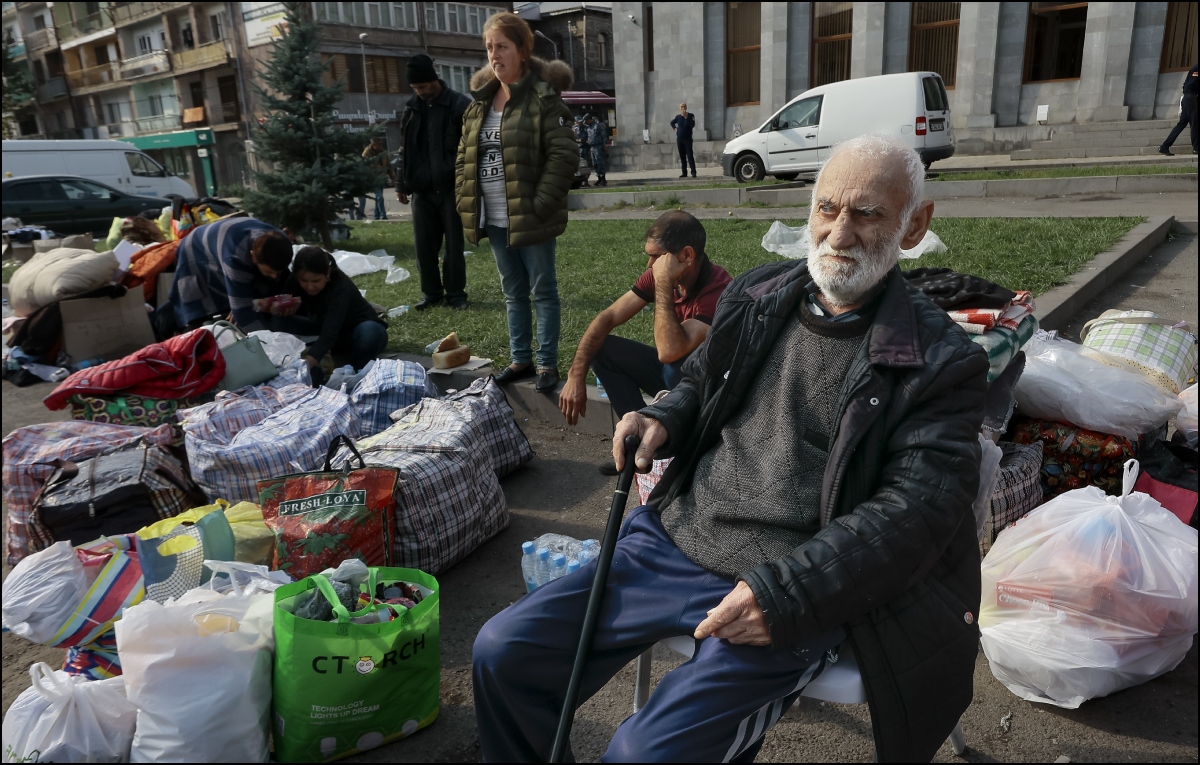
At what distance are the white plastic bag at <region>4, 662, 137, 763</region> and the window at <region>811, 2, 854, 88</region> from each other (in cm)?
2340

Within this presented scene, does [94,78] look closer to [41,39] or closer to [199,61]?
[41,39]

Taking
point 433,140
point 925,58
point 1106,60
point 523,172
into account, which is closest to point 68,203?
point 433,140

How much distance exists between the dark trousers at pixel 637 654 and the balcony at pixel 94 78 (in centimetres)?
6036

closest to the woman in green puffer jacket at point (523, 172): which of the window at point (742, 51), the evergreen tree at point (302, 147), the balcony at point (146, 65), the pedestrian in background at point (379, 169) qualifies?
the evergreen tree at point (302, 147)

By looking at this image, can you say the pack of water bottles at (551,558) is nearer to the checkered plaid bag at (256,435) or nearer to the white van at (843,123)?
the checkered plaid bag at (256,435)

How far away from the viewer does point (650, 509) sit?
2.18m

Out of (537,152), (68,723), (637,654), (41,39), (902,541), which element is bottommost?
(68,723)

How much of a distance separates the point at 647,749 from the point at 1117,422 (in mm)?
2418

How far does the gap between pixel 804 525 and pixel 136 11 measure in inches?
2322

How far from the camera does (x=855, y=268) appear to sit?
198 centimetres

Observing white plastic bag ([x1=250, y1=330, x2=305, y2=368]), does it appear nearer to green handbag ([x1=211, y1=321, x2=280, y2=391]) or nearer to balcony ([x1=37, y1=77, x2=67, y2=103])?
green handbag ([x1=211, y1=321, x2=280, y2=391])

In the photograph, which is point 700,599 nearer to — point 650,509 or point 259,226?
point 650,509

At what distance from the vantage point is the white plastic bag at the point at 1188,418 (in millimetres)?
3400

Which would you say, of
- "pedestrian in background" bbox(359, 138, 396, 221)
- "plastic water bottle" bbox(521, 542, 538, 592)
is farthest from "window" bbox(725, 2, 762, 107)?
"plastic water bottle" bbox(521, 542, 538, 592)
